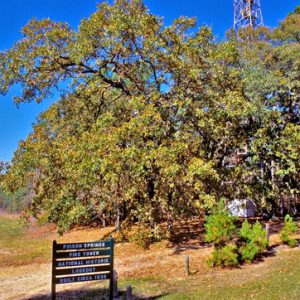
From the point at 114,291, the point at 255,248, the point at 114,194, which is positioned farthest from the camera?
the point at 114,194

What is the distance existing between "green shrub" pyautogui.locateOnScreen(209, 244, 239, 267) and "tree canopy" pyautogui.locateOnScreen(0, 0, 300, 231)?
5.99 ft

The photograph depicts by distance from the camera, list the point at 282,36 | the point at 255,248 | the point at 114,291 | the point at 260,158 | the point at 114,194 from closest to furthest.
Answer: the point at 114,291, the point at 255,248, the point at 114,194, the point at 260,158, the point at 282,36

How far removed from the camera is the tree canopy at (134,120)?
499 inches

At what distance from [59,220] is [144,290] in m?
6.36

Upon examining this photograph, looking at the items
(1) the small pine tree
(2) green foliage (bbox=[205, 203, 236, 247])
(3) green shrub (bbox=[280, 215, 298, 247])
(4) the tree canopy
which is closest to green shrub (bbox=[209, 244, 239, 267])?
(1) the small pine tree

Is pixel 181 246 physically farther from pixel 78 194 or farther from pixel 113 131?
pixel 113 131

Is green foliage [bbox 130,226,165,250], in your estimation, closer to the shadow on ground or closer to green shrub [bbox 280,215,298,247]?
green shrub [bbox 280,215,298,247]

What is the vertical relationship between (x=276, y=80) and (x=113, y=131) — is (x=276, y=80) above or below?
above

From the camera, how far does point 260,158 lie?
57.9 feet

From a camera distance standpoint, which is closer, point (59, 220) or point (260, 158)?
point (59, 220)

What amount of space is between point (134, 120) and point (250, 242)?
Answer: 207 inches

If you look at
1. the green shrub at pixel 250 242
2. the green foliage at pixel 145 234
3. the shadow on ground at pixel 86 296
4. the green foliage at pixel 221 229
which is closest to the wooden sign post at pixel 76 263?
the shadow on ground at pixel 86 296

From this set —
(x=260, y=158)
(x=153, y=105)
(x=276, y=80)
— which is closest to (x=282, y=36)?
(x=276, y=80)

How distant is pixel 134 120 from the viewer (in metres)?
12.6
